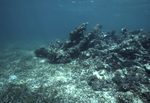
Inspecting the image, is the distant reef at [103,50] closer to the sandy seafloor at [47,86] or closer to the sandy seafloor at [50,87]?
the sandy seafloor at [50,87]

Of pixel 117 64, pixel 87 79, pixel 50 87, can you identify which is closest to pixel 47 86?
pixel 50 87

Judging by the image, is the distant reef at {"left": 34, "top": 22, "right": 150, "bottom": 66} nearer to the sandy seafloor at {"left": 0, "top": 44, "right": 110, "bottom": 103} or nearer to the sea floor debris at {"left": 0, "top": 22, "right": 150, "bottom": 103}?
the sea floor debris at {"left": 0, "top": 22, "right": 150, "bottom": 103}

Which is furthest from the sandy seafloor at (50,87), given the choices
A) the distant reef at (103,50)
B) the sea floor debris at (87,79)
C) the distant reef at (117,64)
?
the distant reef at (103,50)

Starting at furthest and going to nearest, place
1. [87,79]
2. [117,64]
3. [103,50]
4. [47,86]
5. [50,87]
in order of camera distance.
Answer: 1. [103,50]
2. [117,64]
3. [87,79]
4. [47,86]
5. [50,87]

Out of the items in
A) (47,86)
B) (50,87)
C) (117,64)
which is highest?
(117,64)

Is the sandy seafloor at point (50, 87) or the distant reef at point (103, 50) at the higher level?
the distant reef at point (103, 50)

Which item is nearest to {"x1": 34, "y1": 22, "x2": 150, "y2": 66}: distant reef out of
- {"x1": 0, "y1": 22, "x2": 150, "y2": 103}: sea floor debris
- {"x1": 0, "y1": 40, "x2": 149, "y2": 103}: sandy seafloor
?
{"x1": 0, "y1": 22, "x2": 150, "y2": 103}: sea floor debris

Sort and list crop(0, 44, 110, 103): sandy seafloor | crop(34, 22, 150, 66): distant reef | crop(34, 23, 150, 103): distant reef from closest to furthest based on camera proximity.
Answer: crop(34, 23, 150, 103): distant reef
crop(0, 44, 110, 103): sandy seafloor
crop(34, 22, 150, 66): distant reef

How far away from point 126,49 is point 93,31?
32.4 feet

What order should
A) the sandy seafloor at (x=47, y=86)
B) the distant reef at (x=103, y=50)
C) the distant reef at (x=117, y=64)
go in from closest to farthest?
the distant reef at (x=117, y=64)
the sandy seafloor at (x=47, y=86)
the distant reef at (x=103, y=50)

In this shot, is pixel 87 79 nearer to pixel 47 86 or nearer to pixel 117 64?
pixel 117 64

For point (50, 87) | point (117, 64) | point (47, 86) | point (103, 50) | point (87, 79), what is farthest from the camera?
point (103, 50)

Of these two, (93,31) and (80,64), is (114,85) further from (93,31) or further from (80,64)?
(93,31)

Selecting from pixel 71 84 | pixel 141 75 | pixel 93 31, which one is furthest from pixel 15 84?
pixel 93 31
